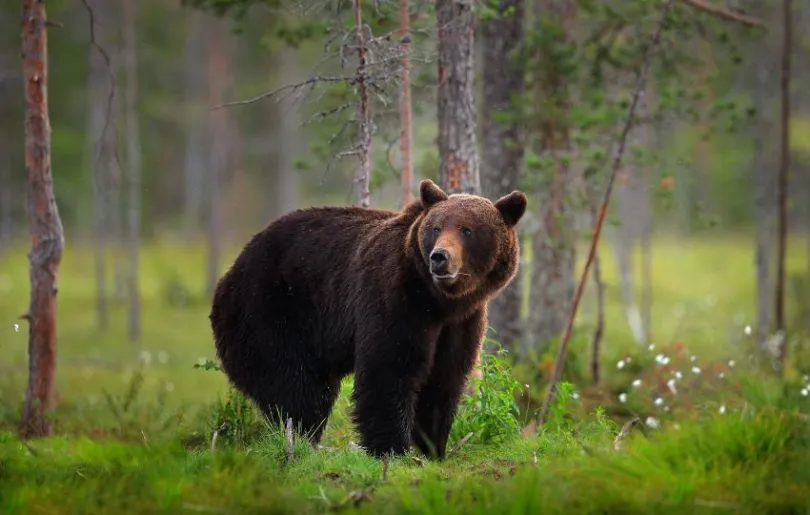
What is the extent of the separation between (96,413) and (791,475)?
9.91m

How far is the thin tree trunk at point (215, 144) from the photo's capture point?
2978 cm

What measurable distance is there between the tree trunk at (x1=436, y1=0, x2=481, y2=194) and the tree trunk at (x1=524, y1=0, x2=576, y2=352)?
2.90m

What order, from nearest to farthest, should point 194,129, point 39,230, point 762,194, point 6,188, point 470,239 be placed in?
point 470,239 < point 39,230 < point 762,194 < point 6,188 < point 194,129

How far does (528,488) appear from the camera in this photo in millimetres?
5277

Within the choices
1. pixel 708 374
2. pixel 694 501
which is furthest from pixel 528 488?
pixel 708 374

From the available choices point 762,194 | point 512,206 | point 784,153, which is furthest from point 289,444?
point 762,194

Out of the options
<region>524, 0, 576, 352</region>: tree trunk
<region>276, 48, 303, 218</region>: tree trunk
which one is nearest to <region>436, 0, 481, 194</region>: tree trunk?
<region>524, 0, 576, 352</region>: tree trunk

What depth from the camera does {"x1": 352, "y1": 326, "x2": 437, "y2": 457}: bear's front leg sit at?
724 centimetres

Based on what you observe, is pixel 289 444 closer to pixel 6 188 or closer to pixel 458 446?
pixel 458 446

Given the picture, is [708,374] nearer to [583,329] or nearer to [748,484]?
[583,329]

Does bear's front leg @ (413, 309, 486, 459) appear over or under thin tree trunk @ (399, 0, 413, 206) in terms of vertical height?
under

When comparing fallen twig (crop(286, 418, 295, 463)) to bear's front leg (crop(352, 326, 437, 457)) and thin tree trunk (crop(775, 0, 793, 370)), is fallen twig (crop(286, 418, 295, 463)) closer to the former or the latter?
bear's front leg (crop(352, 326, 437, 457))

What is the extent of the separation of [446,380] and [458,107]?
3581mm

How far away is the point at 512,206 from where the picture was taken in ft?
24.3
